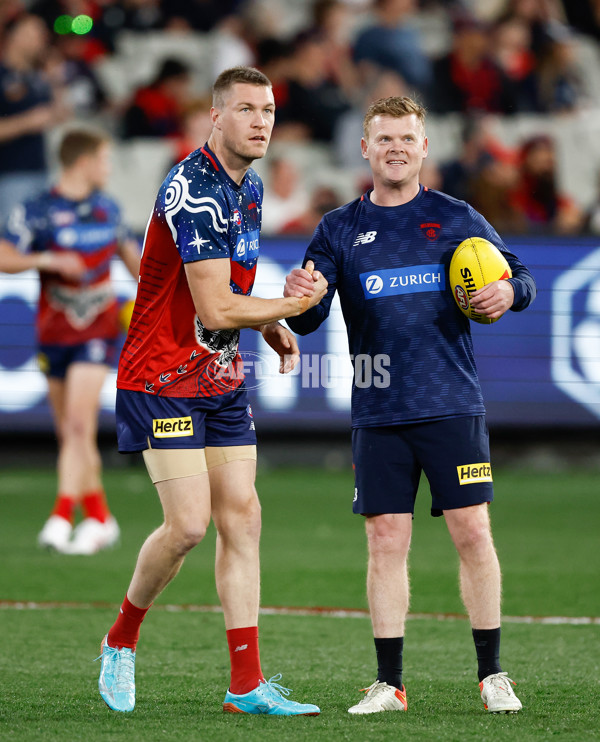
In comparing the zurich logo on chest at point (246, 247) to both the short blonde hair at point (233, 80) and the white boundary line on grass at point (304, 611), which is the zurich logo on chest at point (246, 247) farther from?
the white boundary line on grass at point (304, 611)

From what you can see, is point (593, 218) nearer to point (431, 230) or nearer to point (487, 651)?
point (431, 230)

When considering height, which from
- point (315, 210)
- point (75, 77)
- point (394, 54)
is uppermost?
point (394, 54)

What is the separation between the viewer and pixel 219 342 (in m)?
4.77

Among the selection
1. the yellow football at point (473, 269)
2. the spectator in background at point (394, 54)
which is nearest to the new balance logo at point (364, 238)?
the yellow football at point (473, 269)

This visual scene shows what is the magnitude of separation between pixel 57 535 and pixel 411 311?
15.6 feet

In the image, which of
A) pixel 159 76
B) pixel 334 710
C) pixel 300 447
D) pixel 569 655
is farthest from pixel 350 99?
pixel 334 710

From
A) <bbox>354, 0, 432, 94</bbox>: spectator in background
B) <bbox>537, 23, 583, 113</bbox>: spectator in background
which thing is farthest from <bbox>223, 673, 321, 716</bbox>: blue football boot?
<bbox>537, 23, 583, 113</bbox>: spectator in background

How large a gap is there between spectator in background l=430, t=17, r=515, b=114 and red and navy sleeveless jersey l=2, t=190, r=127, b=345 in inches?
280

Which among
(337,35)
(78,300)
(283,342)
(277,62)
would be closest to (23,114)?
(277,62)

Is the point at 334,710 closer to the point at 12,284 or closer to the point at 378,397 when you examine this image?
the point at 378,397

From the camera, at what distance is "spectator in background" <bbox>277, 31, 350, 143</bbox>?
49.0 feet

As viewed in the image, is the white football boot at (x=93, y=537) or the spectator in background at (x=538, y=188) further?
the spectator in background at (x=538, y=188)

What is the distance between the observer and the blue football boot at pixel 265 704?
454 centimetres

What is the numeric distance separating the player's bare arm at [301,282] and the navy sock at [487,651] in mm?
1442
